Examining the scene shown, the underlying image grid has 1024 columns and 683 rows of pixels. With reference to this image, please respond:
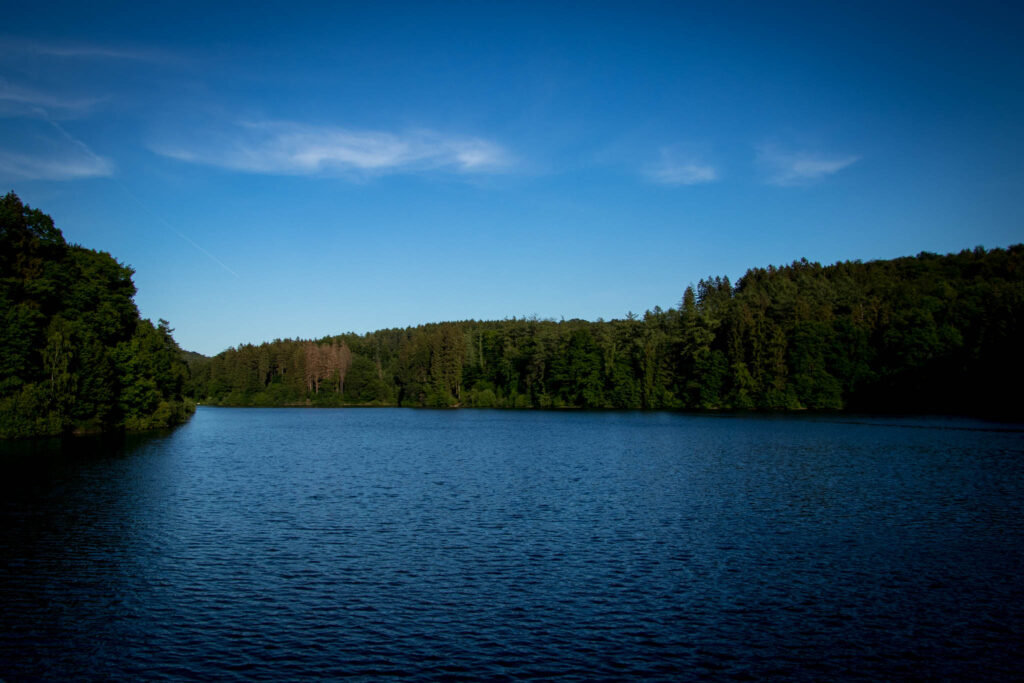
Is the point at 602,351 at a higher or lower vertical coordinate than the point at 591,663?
higher

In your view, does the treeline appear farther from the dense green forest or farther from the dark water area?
the dense green forest

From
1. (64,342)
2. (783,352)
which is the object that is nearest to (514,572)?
(64,342)

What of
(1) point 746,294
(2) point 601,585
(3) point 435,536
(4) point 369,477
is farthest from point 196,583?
(1) point 746,294

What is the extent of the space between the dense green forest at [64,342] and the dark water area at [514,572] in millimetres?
19192

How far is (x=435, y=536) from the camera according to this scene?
25234mm

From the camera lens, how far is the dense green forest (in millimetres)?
58125

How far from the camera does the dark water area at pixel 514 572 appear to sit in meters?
14.7

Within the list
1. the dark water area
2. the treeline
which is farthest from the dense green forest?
the treeline

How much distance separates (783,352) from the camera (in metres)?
121

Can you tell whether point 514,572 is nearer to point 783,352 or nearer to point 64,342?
point 64,342

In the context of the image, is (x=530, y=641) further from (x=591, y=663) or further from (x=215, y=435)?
(x=215, y=435)

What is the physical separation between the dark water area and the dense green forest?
63.0 ft

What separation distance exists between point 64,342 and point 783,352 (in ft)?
353

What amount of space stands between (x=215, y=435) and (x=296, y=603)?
201 ft
